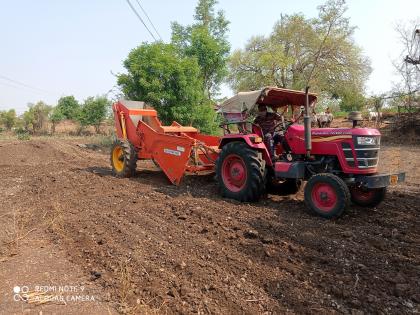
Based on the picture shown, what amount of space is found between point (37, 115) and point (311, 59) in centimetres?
2509

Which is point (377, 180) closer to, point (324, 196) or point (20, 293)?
point (324, 196)

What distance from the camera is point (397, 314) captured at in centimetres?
298

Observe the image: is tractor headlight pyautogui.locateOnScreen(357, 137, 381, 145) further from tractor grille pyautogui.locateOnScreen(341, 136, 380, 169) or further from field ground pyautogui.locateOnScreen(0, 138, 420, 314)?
field ground pyautogui.locateOnScreen(0, 138, 420, 314)

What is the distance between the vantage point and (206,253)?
4.08m

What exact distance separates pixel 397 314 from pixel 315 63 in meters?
25.5

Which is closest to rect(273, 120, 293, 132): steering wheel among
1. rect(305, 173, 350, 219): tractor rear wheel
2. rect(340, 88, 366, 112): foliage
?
rect(305, 173, 350, 219): tractor rear wheel

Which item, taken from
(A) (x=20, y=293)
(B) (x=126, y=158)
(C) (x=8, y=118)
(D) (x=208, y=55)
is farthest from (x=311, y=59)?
(C) (x=8, y=118)

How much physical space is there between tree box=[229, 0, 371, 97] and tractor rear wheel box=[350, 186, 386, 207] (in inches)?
854

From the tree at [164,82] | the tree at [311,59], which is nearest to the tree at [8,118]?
the tree at [311,59]

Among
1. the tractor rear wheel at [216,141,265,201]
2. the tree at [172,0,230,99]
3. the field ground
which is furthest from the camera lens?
the tree at [172,0,230,99]

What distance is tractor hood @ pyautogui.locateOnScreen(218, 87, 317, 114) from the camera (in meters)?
6.18

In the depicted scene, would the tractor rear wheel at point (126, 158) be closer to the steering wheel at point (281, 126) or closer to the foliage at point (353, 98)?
the steering wheel at point (281, 126)

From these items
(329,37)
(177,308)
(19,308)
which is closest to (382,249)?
(177,308)

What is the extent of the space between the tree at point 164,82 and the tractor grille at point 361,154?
9963 millimetres
